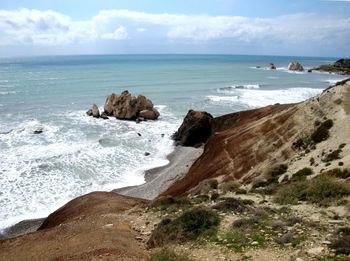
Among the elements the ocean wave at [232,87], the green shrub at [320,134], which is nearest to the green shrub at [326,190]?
the green shrub at [320,134]

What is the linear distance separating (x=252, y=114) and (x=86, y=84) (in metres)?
70.3

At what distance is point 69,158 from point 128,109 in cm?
2254

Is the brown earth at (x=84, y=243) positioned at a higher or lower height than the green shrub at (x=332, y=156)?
lower

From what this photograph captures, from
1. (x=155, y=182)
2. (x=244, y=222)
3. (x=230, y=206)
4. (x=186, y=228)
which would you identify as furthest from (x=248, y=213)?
(x=155, y=182)

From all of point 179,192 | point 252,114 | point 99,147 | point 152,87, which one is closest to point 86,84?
point 152,87

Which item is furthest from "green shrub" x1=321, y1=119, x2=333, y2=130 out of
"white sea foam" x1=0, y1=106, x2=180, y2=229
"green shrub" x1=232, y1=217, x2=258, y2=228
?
Answer: "white sea foam" x1=0, y1=106, x2=180, y2=229

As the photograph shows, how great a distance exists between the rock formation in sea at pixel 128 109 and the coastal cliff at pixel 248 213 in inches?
1241

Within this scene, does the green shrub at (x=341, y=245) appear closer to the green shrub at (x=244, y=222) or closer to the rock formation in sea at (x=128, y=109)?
the green shrub at (x=244, y=222)

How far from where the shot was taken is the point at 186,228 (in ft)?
46.6

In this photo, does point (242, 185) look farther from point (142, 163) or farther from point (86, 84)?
point (86, 84)

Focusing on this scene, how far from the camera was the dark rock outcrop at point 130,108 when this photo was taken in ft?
205

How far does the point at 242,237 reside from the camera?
43.1ft

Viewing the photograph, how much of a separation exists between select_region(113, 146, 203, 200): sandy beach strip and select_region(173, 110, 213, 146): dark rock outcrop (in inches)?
72.3

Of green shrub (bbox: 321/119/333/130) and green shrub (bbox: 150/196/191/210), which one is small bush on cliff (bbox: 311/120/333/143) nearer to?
green shrub (bbox: 321/119/333/130)
